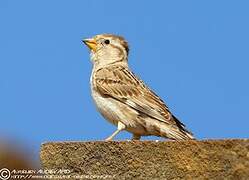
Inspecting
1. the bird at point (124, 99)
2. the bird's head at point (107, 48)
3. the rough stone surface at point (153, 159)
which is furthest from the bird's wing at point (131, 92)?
the rough stone surface at point (153, 159)

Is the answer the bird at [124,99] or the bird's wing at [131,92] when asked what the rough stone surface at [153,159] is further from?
the bird's wing at [131,92]

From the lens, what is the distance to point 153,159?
5.51 metres

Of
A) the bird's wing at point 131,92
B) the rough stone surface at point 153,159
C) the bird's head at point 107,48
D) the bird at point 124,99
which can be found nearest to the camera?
the rough stone surface at point 153,159

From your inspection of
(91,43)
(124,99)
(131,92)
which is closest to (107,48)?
(91,43)

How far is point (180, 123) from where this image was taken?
878cm

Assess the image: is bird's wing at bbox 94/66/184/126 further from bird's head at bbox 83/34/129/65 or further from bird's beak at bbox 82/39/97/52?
bird's beak at bbox 82/39/97/52

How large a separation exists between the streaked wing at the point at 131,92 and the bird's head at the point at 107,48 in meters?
0.34

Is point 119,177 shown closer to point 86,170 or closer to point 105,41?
point 86,170

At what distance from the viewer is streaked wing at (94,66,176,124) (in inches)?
356

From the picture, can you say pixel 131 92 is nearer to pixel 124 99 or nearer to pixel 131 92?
pixel 131 92

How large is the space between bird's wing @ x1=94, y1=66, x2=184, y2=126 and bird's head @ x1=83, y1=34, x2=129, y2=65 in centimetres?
33

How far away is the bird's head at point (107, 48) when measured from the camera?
10422 millimetres

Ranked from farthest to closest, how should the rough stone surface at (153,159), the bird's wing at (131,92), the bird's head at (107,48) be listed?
the bird's head at (107,48) < the bird's wing at (131,92) < the rough stone surface at (153,159)

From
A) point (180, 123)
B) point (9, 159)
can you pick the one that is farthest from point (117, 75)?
point (9, 159)
